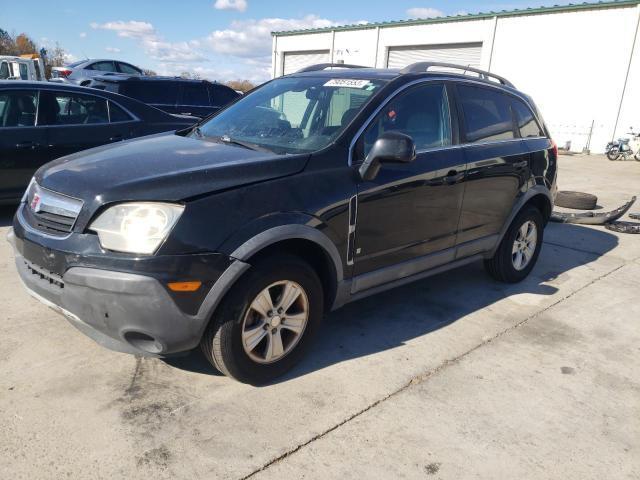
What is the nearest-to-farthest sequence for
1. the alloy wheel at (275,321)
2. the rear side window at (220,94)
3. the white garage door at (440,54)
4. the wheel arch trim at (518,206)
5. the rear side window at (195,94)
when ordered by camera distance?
the alloy wheel at (275,321)
the wheel arch trim at (518,206)
the rear side window at (195,94)
the rear side window at (220,94)
the white garage door at (440,54)

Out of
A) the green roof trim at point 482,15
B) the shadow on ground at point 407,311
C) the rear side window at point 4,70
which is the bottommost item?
the shadow on ground at point 407,311

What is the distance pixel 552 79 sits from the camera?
19.1 m

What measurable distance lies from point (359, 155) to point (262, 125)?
2.66 feet

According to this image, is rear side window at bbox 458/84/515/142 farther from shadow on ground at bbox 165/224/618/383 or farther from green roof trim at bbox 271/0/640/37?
green roof trim at bbox 271/0/640/37

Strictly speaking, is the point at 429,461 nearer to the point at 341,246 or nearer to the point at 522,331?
the point at 341,246

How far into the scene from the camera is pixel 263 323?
2947 millimetres

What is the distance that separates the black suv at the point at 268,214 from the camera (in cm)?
256

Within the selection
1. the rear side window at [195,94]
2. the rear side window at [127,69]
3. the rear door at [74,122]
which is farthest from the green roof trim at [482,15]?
the rear door at [74,122]

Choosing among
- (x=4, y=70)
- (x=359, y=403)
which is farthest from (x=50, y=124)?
(x=4, y=70)

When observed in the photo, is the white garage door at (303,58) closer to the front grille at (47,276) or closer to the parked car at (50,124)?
the parked car at (50,124)

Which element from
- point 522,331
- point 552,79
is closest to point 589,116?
point 552,79

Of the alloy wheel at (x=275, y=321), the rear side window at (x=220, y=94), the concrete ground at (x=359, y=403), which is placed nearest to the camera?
the concrete ground at (x=359, y=403)

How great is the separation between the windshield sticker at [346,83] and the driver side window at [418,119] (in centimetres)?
26

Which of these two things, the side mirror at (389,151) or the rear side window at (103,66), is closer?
the side mirror at (389,151)
